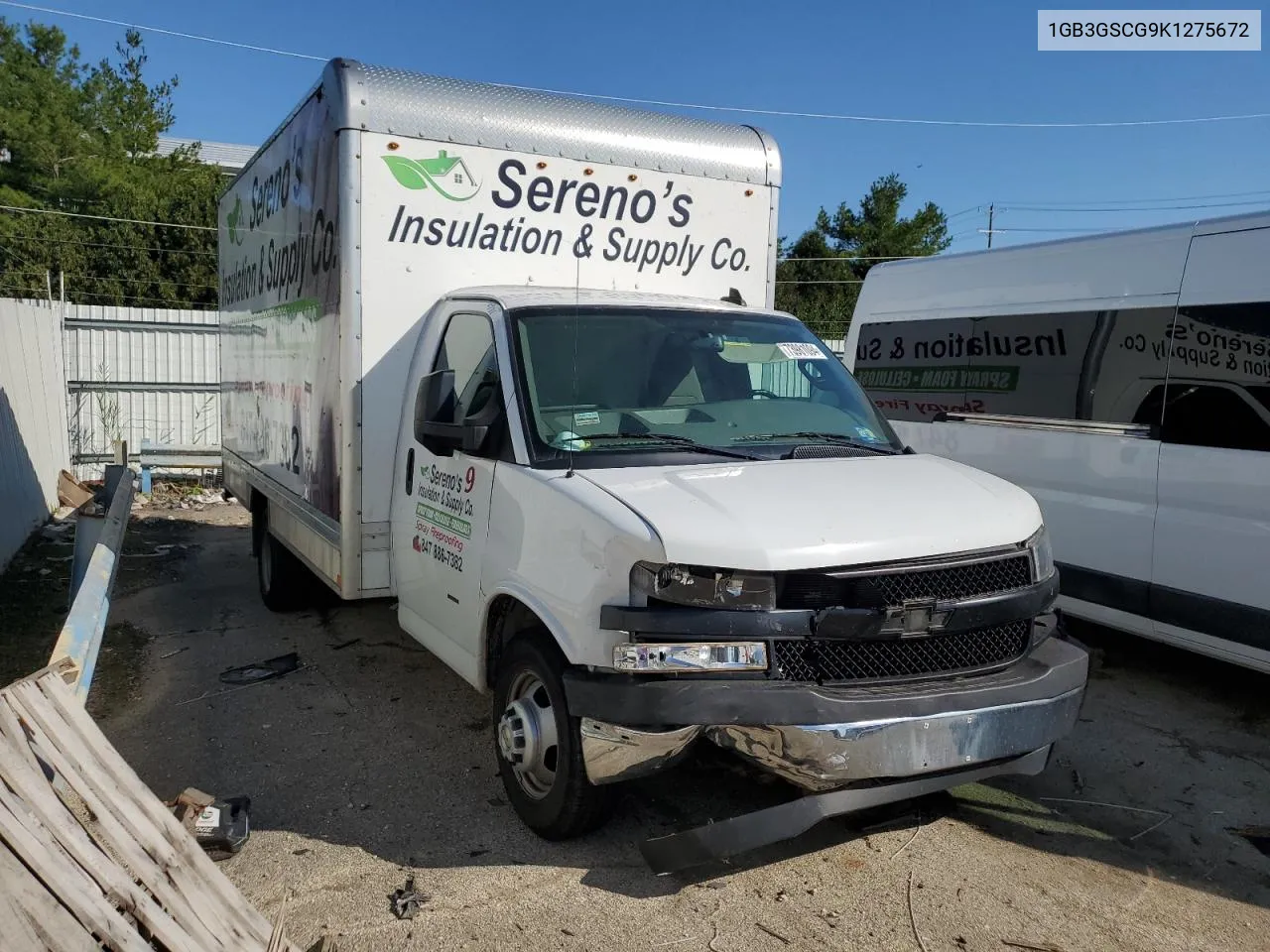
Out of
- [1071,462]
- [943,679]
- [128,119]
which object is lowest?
[943,679]

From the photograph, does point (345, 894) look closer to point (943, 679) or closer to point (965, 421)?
point (943, 679)

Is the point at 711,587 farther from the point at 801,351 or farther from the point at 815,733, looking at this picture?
the point at 801,351

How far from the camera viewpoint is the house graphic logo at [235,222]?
836cm

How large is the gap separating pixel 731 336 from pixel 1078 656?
208cm

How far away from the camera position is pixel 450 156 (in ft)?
17.1

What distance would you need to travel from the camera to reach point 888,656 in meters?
3.46

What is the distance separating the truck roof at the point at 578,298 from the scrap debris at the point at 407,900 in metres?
2.43

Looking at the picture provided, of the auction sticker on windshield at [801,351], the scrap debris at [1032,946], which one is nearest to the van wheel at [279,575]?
the auction sticker on windshield at [801,351]

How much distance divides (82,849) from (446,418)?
234 centimetres

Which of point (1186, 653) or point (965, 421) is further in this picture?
Answer: point (965, 421)

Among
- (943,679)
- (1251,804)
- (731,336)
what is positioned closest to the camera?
(943,679)

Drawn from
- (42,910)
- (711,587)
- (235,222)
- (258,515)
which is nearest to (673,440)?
(711,587)

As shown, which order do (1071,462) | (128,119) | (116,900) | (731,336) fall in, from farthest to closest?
(128,119)
(1071,462)
(731,336)
(116,900)

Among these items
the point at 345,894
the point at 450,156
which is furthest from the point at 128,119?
the point at 345,894
